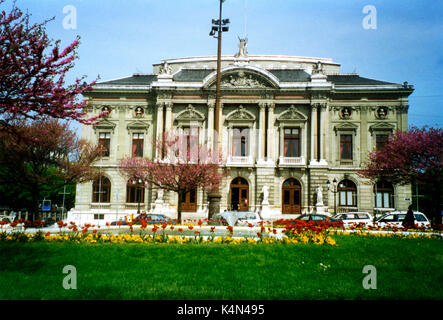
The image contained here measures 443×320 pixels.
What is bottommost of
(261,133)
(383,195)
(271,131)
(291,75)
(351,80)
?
(383,195)

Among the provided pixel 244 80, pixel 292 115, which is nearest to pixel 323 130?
pixel 292 115

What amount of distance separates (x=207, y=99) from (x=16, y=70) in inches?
1227

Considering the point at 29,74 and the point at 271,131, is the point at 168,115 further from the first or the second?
the point at 29,74

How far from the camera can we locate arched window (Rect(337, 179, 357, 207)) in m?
38.0

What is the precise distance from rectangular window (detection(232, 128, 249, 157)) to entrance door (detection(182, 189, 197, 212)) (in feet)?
19.3

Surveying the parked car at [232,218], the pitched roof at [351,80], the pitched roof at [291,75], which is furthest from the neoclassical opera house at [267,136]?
the parked car at [232,218]

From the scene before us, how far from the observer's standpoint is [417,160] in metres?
25.1

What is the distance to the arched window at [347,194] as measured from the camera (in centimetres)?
3800

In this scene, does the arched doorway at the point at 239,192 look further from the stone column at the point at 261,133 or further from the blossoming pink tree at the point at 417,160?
the blossoming pink tree at the point at 417,160

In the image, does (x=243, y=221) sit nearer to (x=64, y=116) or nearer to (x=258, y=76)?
(x=64, y=116)

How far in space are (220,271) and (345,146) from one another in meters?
33.3

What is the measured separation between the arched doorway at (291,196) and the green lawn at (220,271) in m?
26.1

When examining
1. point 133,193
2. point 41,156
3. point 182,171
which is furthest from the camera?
point 133,193

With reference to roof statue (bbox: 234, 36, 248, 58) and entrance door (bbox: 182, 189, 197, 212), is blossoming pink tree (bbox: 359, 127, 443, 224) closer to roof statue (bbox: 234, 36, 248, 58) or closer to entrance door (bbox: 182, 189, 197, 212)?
entrance door (bbox: 182, 189, 197, 212)
